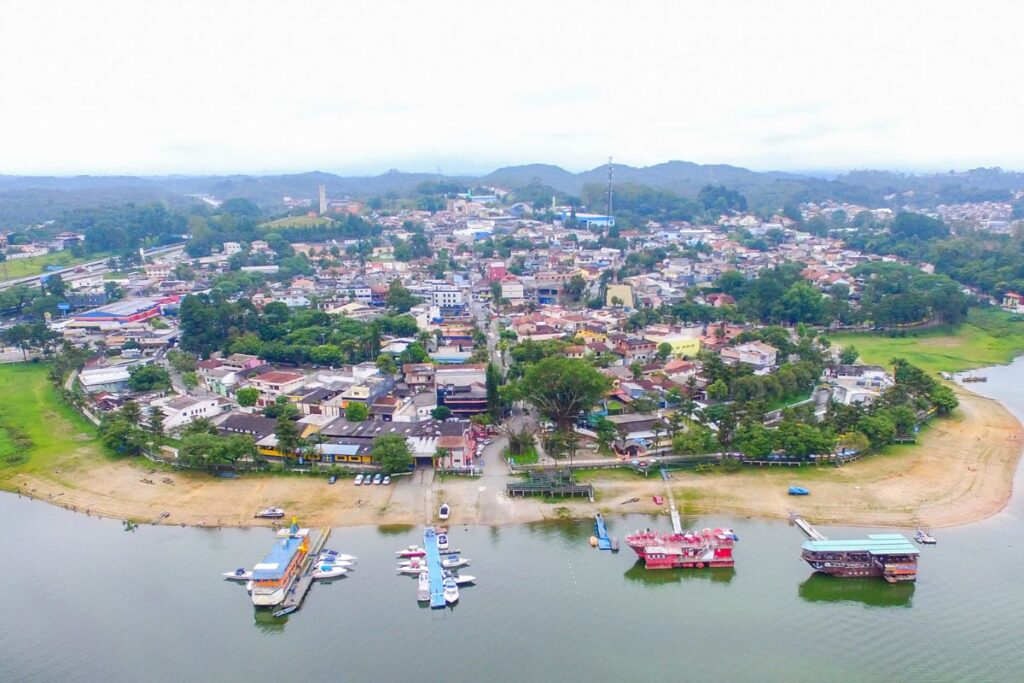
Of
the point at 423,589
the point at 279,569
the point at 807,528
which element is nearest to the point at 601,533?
the point at 423,589

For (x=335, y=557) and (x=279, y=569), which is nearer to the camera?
(x=279, y=569)

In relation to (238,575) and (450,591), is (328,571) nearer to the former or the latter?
(238,575)

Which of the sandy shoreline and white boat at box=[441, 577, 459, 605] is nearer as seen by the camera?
white boat at box=[441, 577, 459, 605]

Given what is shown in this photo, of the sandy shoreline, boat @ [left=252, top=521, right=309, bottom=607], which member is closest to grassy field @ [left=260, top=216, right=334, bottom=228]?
the sandy shoreline

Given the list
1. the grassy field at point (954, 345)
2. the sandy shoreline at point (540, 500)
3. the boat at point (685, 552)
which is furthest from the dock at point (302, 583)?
the grassy field at point (954, 345)

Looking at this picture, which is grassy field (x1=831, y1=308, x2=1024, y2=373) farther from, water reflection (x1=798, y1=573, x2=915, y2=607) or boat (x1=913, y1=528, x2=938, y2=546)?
water reflection (x1=798, y1=573, x2=915, y2=607)
